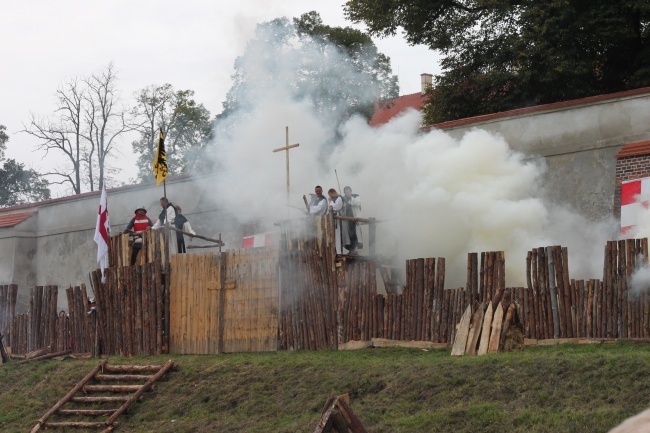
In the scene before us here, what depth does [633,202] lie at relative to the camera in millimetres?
18578

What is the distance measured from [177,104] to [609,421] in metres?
35.7

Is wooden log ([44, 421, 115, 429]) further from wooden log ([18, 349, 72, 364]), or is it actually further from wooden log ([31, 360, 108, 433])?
wooden log ([18, 349, 72, 364])

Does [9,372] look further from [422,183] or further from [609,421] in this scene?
[609,421]

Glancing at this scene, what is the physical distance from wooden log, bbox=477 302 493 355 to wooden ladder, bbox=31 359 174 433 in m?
4.98

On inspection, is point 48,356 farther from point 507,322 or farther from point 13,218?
point 13,218

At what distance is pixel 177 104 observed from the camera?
44.4 meters

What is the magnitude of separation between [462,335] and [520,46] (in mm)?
14269

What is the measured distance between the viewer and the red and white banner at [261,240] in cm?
2300

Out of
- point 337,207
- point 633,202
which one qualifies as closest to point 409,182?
point 337,207

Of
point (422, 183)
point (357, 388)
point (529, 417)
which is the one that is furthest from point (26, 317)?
point (529, 417)

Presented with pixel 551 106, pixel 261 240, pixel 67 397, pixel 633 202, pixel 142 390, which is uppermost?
pixel 551 106

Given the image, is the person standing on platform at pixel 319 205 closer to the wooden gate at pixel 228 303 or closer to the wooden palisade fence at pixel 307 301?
the wooden palisade fence at pixel 307 301

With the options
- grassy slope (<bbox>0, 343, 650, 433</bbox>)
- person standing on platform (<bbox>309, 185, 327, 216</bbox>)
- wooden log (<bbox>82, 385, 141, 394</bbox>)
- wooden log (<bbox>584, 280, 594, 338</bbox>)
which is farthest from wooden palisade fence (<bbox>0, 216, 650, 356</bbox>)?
wooden log (<bbox>82, 385, 141, 394</bbox>)

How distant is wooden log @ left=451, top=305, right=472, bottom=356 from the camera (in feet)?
48.6
